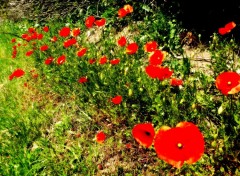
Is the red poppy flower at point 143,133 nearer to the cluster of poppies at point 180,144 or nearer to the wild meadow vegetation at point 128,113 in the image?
the wild meadow vegetation at point 128,113

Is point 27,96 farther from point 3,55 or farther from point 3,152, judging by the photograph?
point 3,55

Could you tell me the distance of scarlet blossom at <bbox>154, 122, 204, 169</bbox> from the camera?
5.06 feet

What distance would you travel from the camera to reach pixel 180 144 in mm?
1645

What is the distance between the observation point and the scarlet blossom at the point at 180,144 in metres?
A: 1.54

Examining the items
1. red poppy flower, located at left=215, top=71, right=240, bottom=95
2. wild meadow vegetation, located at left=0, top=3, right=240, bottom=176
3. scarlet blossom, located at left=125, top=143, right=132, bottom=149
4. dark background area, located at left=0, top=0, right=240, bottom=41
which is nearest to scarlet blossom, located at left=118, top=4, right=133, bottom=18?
wild meadow vegetation, located at left=0, top=3, right=240, bottom=176

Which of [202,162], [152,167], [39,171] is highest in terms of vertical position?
[202,162]

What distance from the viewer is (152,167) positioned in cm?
232

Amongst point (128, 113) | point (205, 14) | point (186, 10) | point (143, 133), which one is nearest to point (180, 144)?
point (143, 133)

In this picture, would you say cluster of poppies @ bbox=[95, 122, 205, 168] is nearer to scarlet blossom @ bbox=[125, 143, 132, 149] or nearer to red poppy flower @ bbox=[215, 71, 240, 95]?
red poppy flower @ bbox=[215, 71, 240, 95]

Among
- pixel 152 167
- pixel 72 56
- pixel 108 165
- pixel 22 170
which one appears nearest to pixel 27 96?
pixel 72 56

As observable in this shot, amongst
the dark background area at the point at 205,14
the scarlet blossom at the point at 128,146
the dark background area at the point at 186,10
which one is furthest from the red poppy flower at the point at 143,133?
the dark background area at the point at 205,14

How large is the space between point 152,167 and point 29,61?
Result: 3.28 metres

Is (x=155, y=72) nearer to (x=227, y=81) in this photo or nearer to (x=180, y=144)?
(x=227, y=81)

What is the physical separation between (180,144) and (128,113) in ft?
3.68
